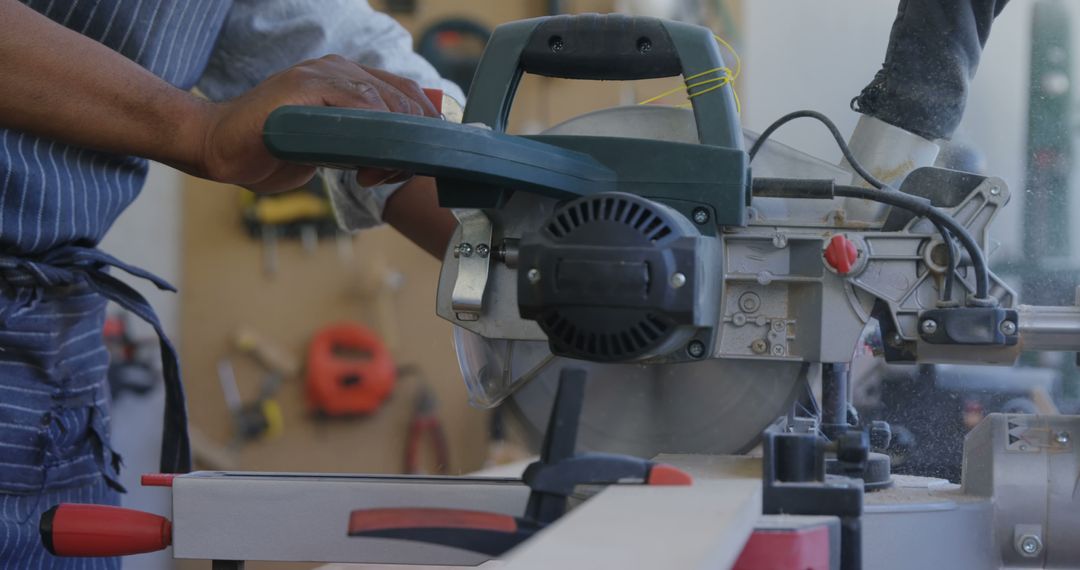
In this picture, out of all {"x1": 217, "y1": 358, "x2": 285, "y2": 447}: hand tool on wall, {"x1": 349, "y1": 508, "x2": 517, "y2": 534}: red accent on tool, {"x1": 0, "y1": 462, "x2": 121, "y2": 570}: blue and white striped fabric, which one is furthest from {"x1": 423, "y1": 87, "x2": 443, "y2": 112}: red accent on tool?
{"x1": 217, "y1": 358, "x2": 285, "y2": 447}: hand tool on wall

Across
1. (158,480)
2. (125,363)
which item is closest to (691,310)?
(158,480)

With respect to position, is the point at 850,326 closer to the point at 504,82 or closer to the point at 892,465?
the point at 892,465

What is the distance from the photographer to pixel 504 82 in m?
0.99

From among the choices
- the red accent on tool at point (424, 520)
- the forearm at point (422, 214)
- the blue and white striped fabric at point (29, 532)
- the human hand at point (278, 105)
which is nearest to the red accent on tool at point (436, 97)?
the human hand at point (278, 105)

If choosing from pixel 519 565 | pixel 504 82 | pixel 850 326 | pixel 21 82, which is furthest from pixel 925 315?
pixel 21 82

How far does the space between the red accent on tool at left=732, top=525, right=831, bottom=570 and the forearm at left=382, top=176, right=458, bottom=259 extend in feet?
2.23

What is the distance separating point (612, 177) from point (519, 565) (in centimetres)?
45

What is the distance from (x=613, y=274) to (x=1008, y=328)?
33 cm

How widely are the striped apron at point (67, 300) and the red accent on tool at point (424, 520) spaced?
0.61 meters

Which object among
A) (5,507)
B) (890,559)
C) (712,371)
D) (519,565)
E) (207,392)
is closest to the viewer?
(519,565)

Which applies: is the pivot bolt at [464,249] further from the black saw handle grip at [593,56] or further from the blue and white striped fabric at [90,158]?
the blue and white striped fabric at [90,158]

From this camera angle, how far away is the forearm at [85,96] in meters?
0.94

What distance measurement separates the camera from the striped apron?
1.13 m

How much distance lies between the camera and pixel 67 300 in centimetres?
122
